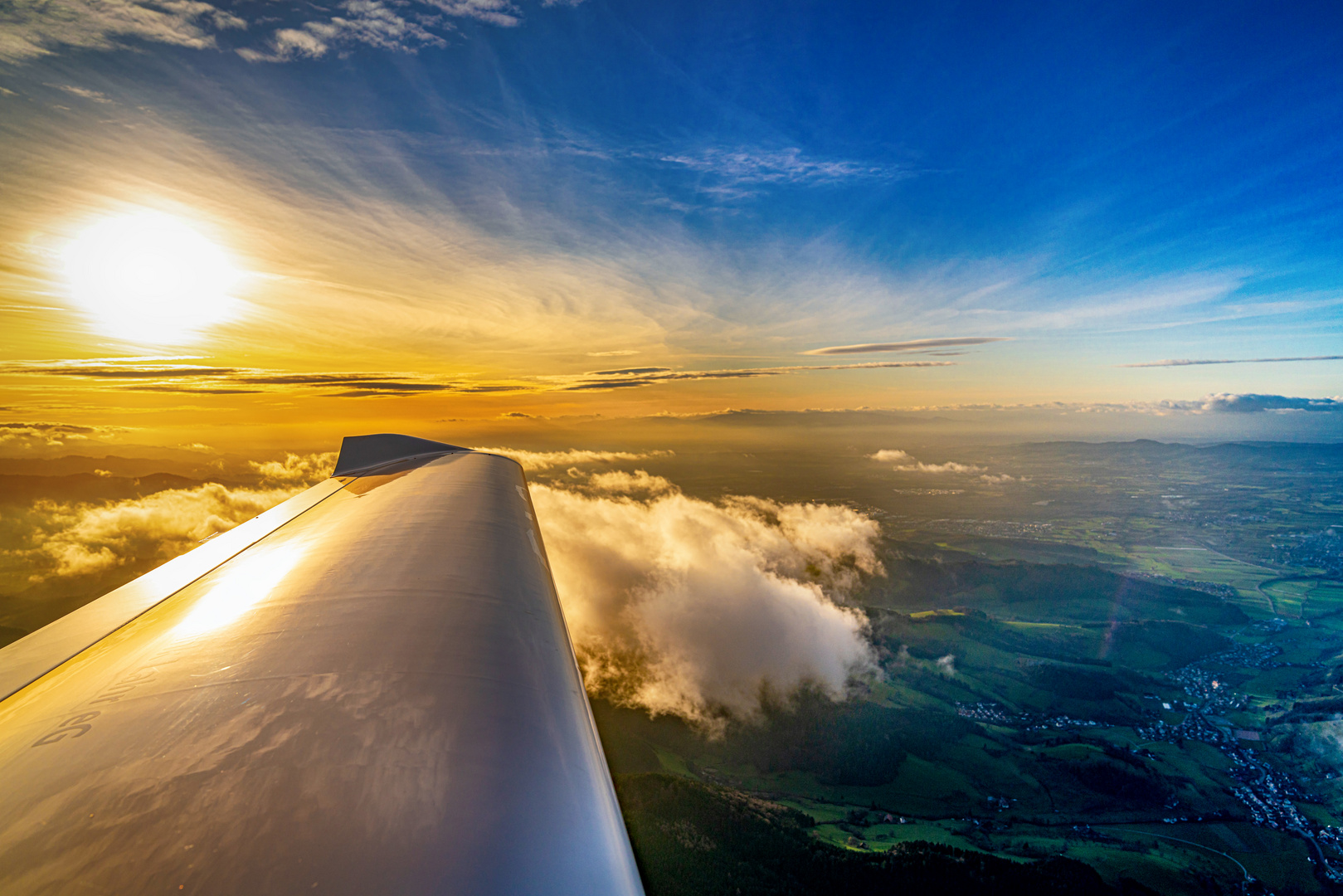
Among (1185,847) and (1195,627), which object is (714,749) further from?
(1195,627)

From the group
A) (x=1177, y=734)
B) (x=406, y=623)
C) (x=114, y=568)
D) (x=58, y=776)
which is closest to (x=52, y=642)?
(x=58, y=776)

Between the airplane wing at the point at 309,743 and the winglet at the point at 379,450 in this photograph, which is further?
the winglet at the point at 379,450

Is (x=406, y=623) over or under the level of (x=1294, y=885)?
over

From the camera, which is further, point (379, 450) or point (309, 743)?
point (379, 450)

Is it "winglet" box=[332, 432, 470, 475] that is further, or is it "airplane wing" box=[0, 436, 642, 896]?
"winglet" box=[332, 432, 470, 475]
